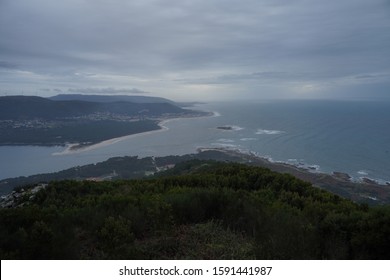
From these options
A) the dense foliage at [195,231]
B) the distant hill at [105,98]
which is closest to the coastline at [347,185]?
the dense foliage at [195,231]

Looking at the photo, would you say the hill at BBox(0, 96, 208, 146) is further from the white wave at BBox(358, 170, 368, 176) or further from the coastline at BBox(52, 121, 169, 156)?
the white wave at BBox(358, 170, 368, 176)

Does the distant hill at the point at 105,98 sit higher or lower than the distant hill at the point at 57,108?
higher

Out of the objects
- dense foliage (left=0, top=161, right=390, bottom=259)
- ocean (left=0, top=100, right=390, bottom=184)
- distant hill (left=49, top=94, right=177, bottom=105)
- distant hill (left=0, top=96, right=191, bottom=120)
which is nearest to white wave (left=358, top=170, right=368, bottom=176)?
ocean (left=0, top=100, right=390, bottom=184)

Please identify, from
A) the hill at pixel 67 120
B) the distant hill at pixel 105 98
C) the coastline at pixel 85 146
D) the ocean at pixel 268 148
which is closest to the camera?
the ocean at pixel 268 148

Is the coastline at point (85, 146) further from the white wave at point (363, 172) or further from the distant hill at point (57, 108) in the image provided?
the white wave at point (363, 172)

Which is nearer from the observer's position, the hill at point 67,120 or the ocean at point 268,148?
the ocean at point 268,148

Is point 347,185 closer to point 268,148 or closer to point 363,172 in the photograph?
point 363,172

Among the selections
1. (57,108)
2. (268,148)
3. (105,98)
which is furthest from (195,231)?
(105,98)

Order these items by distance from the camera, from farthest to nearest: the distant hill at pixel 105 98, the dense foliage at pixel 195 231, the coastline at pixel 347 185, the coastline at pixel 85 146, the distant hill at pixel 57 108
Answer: the distant hill at pixel 105 98 → the distant hill at pixel 57 108 → the coastline at pixel 85 146 → the coastline at pixel 347 185 → the dense foliage at pixel 195 231
